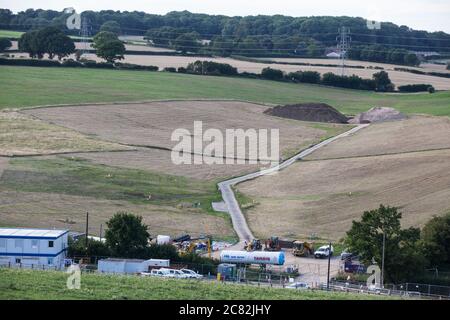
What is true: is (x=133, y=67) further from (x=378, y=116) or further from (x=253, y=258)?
(x=253, y=258)

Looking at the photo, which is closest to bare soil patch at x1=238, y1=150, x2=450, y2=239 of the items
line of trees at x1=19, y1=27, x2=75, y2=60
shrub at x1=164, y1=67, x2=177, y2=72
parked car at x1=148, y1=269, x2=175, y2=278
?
parked car at x1=148, y1=269, x2=175, y2=278

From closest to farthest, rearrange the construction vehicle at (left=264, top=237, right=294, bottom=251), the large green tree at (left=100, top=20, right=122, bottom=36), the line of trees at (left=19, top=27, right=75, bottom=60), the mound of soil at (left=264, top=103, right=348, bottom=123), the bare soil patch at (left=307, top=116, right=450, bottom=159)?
the construction vehicle at (left=264, top=237, right=294, bottom=251) → the bare soil patch at (left=307, top=116, right=450, bottom=159) → the mound of soil at (left=264, top=103, right=348, bottom=123) → the line of trees at (left=19, top=27, right=75, bottom=60) → the large green tree at (left=100, top=20, right=122, bottom=36)

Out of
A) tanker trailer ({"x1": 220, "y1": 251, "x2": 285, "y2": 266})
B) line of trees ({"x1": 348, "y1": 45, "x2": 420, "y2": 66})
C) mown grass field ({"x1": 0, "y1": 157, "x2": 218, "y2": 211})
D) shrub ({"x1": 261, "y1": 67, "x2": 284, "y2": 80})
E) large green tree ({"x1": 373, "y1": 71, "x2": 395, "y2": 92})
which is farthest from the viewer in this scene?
line of trees ({"x1": 348, "y1": 45, "x2": 420, "y2": 66})

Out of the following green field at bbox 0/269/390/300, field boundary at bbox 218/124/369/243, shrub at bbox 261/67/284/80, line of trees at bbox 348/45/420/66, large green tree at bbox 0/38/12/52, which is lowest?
field boundary at bbox 218/124/369/243

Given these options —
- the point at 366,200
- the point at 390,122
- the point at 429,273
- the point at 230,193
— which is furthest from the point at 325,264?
the point at 390,122

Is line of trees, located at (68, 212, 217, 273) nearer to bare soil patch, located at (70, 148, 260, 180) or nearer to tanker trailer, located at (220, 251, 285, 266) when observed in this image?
tanker trailer, located at (220, 251, 285, 266)

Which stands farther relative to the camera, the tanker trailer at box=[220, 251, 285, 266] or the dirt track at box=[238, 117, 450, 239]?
the dirt track at box=[238, 117, 450, 239]

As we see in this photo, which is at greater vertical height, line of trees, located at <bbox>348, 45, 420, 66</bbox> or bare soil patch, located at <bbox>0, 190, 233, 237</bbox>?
line of trees, located at <bbox>348, 45, 420, 66</bbox>

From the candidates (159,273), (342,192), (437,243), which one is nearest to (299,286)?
(159,273)
